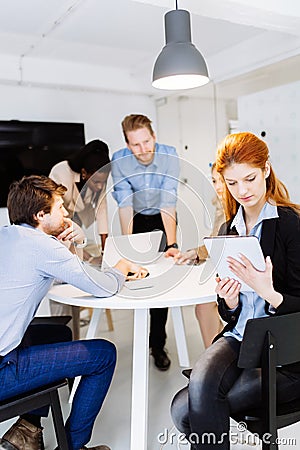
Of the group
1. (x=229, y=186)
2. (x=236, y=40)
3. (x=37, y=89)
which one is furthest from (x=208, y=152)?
(x=229, y=186)

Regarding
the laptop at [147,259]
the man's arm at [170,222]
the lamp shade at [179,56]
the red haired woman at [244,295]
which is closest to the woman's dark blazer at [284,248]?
the red haired woman at [244,295]

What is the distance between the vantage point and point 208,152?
434 cm

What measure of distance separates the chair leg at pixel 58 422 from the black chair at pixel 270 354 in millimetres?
664

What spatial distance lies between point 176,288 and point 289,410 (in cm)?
69

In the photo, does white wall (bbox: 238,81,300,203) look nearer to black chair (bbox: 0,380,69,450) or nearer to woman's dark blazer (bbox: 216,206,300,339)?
woman's dark blazer (bbox: 216,206,300,339)

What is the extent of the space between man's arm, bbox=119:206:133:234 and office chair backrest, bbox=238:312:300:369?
1.28m

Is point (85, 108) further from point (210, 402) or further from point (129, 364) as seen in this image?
point (210, 402)

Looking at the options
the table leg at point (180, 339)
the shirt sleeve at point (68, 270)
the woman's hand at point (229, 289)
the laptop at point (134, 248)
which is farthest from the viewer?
the table leg at point (180, 339)

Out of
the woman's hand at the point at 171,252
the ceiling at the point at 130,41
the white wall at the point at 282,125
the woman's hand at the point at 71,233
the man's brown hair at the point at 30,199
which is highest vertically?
the ceiling at the point at 130,41

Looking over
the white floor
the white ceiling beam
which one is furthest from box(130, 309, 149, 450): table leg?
the white ceiling beam

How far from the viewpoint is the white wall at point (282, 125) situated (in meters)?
3.27

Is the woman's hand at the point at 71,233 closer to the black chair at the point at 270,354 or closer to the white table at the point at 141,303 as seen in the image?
the white table at the point at 141,303

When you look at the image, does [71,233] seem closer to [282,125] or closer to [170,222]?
[170,222]

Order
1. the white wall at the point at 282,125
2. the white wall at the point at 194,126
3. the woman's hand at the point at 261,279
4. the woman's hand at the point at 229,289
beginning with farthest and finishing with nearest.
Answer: the white wall at the point at 194,126 → the white wall at the point at 282,125 → the woman's hand at the point at 229,289 → the woman's hand at the point at 261,279
